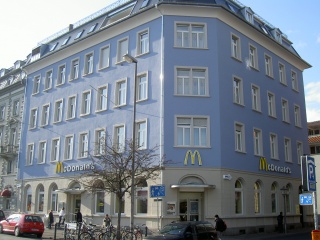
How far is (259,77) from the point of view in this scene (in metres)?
33.6

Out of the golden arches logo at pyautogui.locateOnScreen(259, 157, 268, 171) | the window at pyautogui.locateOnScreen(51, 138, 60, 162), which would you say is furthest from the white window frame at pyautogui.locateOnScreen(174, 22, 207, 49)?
the window at pyautogui.locateOnScreen(51, 138, 60, 162)

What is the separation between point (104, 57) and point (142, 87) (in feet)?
19.9

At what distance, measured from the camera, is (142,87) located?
30.3 meters

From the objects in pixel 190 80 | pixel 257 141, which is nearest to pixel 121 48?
pixel 190 80

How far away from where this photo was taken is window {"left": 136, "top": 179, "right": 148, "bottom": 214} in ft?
91.9

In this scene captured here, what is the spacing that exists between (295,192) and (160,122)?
628 inches

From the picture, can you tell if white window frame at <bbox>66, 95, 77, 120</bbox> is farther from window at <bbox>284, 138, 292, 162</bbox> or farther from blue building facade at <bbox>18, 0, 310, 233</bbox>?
window at <bbox>284, 138, 292, 162</bbox>

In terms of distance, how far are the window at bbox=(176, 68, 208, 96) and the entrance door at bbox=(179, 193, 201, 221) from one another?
7.31m

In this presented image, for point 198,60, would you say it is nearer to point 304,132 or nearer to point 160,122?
point 160,122

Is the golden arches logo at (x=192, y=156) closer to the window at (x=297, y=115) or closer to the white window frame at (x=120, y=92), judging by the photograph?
the white window frame at (x=120, y=92)

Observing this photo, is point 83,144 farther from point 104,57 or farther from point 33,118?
point 33,118

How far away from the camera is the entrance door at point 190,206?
88.6ft

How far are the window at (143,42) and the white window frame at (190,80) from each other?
3778 mm

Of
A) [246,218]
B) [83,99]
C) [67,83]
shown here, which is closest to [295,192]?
[246,218]
